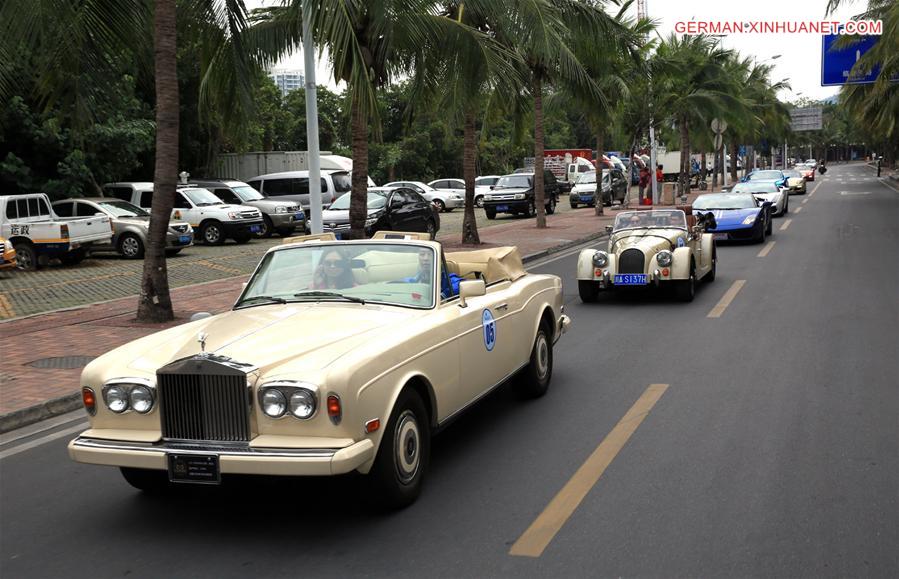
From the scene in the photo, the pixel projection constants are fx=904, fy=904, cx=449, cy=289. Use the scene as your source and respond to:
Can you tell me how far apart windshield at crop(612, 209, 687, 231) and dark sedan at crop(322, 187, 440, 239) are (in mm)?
10901

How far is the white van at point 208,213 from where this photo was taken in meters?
25.9

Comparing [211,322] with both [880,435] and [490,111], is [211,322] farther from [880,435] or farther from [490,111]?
[490,111]

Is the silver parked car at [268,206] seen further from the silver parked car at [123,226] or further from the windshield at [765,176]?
the windshield at [765,176]

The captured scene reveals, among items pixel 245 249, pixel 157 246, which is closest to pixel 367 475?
pixel 157 246

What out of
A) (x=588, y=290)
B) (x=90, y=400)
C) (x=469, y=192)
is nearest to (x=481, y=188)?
(x=469, y=192)

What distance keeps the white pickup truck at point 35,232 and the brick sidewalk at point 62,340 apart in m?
4.91

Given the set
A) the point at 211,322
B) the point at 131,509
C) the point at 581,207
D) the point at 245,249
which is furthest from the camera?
the point at 581,207

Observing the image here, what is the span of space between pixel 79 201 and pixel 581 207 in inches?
1052

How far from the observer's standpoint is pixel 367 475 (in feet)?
16.6

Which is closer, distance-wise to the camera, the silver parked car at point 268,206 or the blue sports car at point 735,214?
the blue sports car at point 735,214

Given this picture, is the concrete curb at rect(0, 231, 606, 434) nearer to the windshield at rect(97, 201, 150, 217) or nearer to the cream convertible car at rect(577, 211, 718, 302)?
the cream convertible car at rect(577, 211, 718, 302)

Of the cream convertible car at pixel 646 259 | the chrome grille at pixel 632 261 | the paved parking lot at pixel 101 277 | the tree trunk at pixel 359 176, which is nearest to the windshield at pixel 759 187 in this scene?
the paved parking lot at pixel 101 277

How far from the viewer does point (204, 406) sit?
4875 millimetres

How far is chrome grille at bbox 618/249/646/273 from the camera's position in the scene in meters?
13.0
